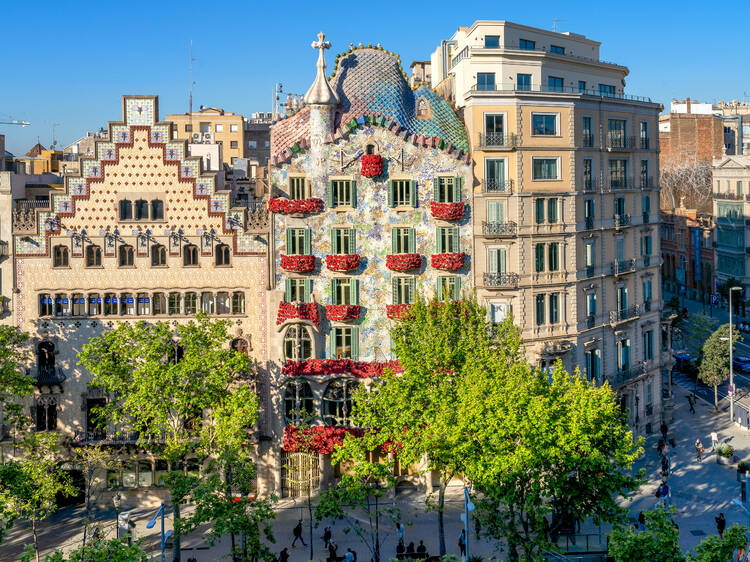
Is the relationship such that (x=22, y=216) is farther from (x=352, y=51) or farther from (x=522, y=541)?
(x=522, y=541)

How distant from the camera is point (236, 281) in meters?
74.3

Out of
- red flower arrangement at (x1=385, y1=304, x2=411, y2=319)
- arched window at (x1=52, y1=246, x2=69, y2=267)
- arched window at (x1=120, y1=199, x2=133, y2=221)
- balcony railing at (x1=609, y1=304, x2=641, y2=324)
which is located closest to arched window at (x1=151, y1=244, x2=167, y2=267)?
arched window at (x1=120, y1=199, x2=133, y2=221)

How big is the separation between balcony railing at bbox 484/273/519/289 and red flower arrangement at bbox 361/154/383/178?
421 inches

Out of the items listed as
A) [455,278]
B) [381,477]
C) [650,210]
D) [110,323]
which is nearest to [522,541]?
[381,477]

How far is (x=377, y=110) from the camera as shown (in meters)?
74.4

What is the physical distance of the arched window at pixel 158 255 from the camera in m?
74.2

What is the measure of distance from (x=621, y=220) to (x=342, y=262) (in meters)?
24.2

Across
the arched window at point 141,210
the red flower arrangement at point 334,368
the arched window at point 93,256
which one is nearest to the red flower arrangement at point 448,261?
the red flower arrangement at point 334,368

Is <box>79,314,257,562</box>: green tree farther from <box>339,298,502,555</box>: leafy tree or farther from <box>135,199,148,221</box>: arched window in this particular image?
<box>135,199,148,221</box>: arched window

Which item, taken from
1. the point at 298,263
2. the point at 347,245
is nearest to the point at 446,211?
the point at 347,245

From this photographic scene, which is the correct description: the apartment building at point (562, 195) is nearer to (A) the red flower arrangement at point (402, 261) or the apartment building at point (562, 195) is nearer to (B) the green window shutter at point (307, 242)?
(A) the red flower arrangement at point (402, 261)

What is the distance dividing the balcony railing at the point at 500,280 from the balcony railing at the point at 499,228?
2.92 m

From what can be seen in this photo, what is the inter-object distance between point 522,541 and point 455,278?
24713 millimetres

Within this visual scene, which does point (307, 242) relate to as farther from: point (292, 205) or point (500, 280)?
point (500, 280)
